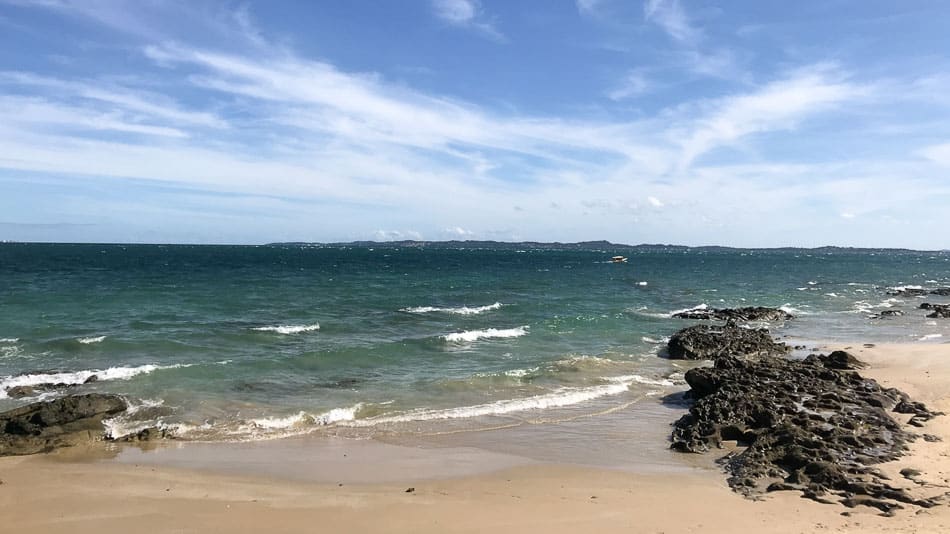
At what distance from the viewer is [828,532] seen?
28.3ft

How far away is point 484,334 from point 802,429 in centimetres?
1710

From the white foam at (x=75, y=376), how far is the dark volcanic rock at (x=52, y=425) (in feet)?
13.2

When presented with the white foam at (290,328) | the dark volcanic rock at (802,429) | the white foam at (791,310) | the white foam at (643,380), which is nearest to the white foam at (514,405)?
the white foam at (643,380)

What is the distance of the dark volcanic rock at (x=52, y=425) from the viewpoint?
42.5 ft

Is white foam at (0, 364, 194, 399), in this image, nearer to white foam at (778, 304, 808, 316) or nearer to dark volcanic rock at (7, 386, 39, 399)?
dark volcanic rock at (7, 386, 39, 399)

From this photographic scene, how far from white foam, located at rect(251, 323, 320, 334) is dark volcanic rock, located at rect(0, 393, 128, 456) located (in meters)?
12.9

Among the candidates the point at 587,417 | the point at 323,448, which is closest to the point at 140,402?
the point at 323,448

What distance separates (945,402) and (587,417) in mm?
9234

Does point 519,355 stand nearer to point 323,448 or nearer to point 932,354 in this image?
point 323,448

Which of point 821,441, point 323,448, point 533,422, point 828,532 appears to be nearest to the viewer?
point 828,532

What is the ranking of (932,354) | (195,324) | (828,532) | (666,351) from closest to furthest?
(828,532)
(932,354)
(666,351)
(195,324)

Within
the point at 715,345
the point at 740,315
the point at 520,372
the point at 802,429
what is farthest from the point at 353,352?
the point at 740,315

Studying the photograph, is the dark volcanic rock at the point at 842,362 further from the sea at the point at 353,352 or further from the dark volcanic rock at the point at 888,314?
the dark volcanic rock at the point at 888,314

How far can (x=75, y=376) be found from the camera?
61.8 ft
